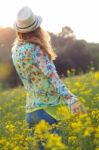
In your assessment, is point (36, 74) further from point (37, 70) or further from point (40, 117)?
point (40, 117)

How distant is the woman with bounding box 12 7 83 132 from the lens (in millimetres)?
4906

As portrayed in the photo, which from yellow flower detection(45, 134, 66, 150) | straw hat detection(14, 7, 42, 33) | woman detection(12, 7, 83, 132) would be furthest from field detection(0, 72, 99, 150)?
straw hat detection(14, 7, 42, 33)

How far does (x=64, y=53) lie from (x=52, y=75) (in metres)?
34.9

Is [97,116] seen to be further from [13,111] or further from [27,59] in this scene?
[13,111]

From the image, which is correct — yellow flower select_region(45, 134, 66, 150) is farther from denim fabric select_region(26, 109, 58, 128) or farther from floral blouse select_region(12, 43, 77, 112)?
denim fabric select_region(26, 109, 58, 128)

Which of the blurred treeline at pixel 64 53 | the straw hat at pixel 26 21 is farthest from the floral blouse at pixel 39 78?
the blurred treeline at pixel 64 53

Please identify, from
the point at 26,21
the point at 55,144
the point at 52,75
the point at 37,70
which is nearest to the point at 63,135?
the point at 52,75

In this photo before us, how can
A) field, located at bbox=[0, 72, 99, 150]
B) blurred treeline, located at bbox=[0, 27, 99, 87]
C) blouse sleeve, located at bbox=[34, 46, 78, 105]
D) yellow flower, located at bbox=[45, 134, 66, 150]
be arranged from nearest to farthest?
yellow flower, located at bbox=[45, 134, 66, 150] → field, located at bbox=[0, 72, 99, 150] → blouse sleeve, located at bbox=[34, 46, 78, 105] → blurred treeline, located at bbox=[0, 27, 99, 87]

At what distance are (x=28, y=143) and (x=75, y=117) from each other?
18.2 inches

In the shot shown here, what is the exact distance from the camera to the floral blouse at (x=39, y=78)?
4.89 m

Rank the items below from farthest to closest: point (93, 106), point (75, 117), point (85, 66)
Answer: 1. point (85, 66)
2. point (93, 106)
3. point (75, 117)

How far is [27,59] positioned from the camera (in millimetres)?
4992

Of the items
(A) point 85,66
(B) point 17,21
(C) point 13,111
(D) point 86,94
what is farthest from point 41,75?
(A) point 85,66

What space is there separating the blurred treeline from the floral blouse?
104ft
